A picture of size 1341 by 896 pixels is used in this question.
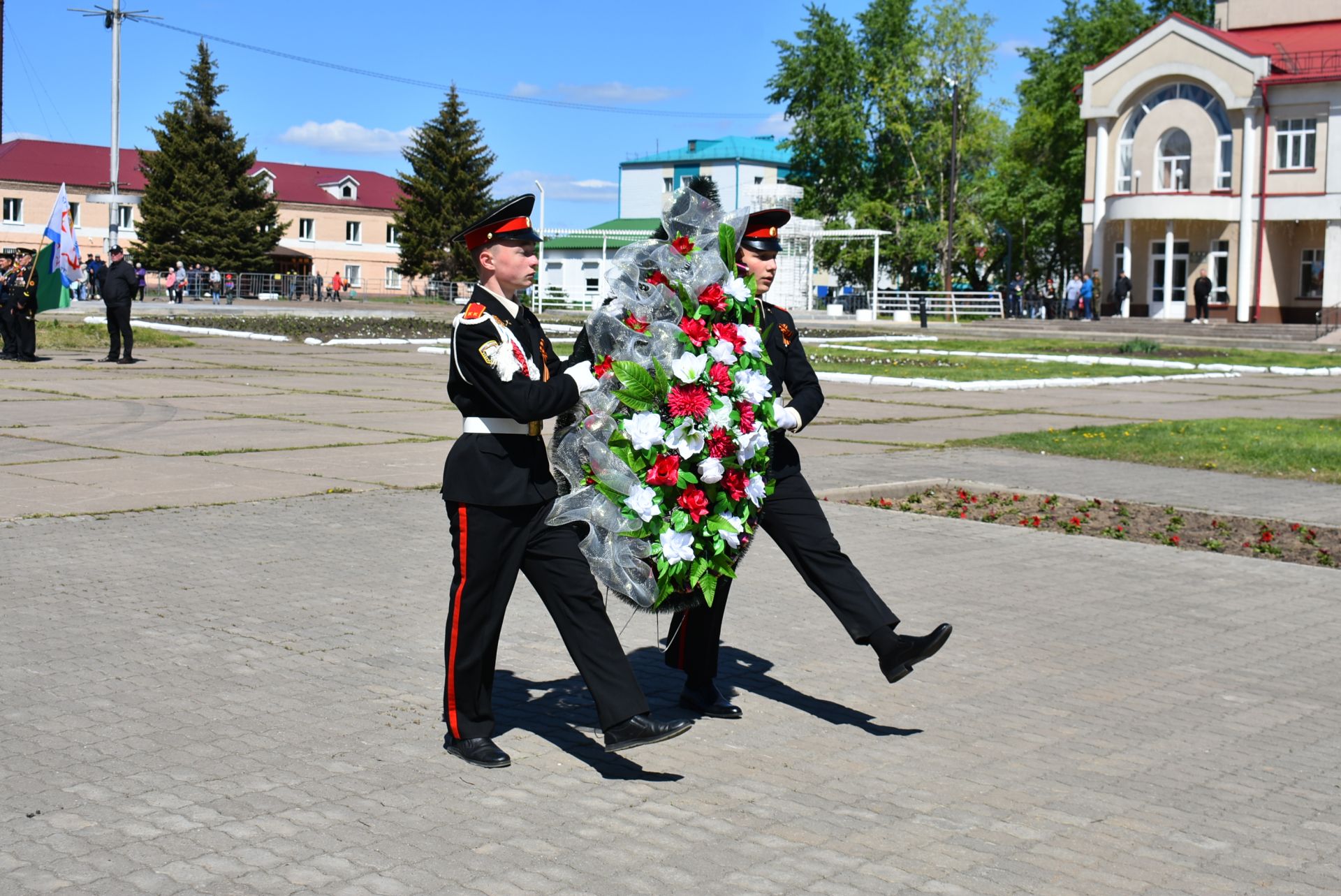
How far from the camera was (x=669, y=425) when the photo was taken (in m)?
4.92

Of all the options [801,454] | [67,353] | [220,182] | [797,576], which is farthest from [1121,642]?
[220,182]

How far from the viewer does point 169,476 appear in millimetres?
11391

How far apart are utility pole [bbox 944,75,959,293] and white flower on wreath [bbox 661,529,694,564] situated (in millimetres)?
59601

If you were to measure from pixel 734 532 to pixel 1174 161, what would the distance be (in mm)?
55168

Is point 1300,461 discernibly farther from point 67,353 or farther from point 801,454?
point 67,353

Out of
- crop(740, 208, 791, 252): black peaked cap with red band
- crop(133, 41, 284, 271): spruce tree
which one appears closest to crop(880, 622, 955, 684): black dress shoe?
crop(740, 208, 791, 252): black peaked cap with red band

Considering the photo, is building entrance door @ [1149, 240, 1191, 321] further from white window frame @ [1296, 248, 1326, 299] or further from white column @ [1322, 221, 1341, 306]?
white column @ [1322, 221, 1341, 306]

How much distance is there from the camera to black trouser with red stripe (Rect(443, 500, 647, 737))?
4961 mm

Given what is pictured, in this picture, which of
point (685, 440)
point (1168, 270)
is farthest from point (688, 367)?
point (1168, 270)

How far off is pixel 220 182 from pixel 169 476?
6317cm

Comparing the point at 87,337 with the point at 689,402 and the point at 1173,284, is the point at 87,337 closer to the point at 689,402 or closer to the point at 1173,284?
the point at 689,402

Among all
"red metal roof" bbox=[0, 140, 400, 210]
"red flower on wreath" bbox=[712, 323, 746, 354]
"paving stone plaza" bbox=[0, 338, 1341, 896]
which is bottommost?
"paving stone plaza" bbox=[0, 338, 1341, 896]

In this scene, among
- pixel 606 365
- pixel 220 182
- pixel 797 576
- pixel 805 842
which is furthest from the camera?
pixel 220 182

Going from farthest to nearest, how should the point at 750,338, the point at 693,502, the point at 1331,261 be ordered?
the point at 1331,261
the point at 750,338
the point at 693,502
